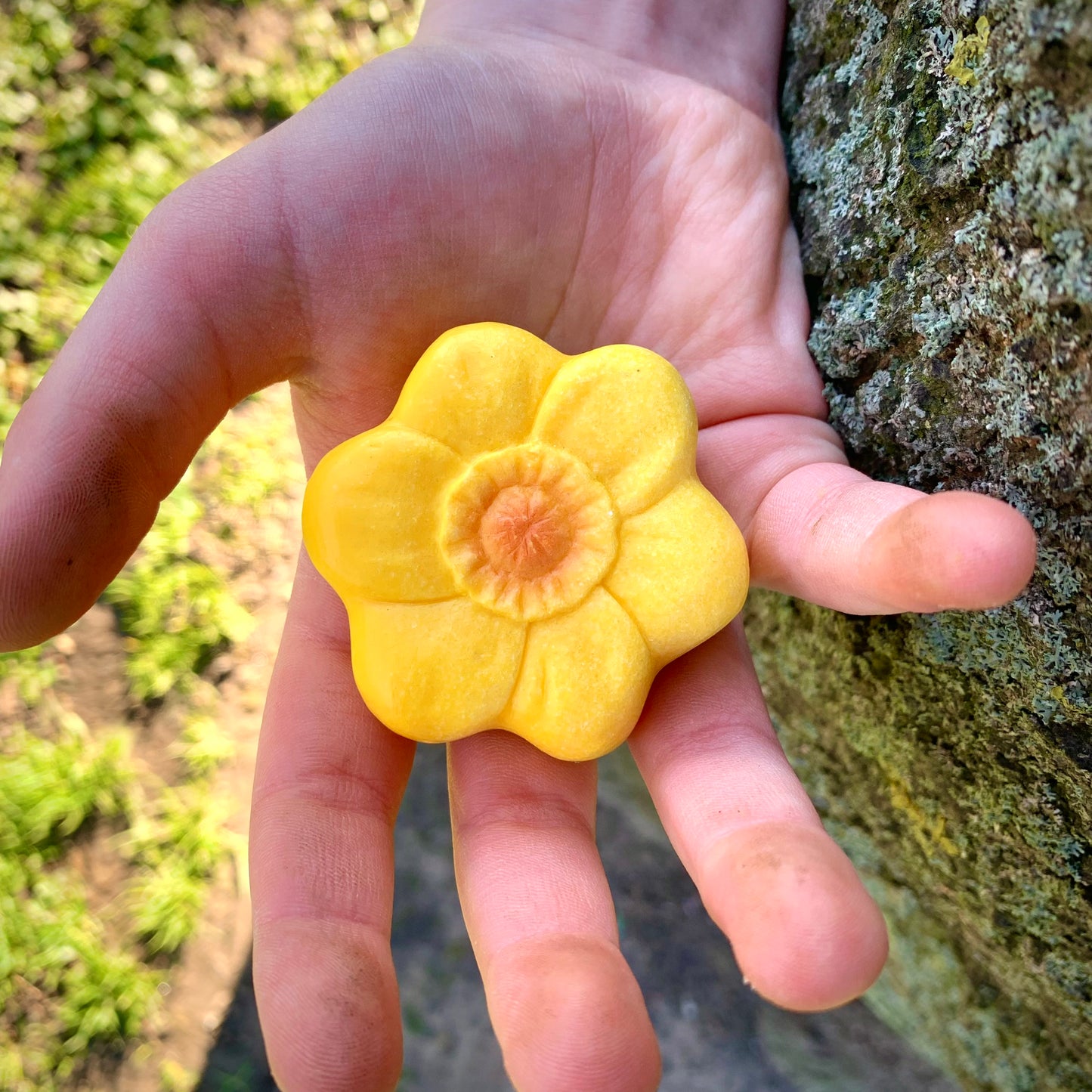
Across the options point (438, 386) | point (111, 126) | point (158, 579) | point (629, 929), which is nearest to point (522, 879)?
point (438, 386)

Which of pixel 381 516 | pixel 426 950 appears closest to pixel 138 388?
pixel 381 516

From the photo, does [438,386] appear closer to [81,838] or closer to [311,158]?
[311,158]

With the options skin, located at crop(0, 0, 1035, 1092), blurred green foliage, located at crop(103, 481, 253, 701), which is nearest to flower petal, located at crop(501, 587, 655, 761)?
skin, located at crop(0, 0, 1035, 1092)

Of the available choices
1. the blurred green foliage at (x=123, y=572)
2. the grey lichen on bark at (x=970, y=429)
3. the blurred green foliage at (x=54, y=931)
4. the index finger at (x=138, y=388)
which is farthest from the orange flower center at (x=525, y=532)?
the blurred green foliage at (x=54, y=931)

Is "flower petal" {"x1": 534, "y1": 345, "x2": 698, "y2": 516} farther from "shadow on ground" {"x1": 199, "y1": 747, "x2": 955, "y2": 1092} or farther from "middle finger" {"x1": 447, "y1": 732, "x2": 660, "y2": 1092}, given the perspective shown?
"shadow on ground" {"x1": 199, "y1": 747, "x2": 955, "y2": 1092}

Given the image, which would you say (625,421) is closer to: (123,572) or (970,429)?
(970,429)

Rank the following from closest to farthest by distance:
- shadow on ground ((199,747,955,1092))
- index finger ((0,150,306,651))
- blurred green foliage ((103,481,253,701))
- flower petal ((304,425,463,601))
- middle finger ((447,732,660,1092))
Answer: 1. middle finger ((447,732,660,1092))
2. index finger ((0,150,306,651))
3. flower petal ((304,425,463,601))
4. shadow on ground ((199,747,955,1092))
5. blurred green foliage ((103,481,253,701))

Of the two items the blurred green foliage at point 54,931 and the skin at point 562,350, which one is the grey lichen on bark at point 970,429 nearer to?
the skin at point 562,350
